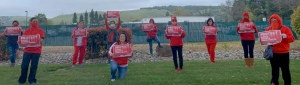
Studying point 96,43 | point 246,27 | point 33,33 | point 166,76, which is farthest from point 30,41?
point 96,43

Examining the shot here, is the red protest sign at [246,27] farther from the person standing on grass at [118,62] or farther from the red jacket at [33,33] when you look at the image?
the red jacket at [33,33]

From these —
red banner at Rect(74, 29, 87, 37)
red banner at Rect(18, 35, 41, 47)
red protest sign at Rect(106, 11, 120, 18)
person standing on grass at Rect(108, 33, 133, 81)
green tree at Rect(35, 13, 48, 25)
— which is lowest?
person standing on grass at Rect(108, 33, 133, 81)

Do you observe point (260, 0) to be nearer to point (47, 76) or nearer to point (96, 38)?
point (96, 38)

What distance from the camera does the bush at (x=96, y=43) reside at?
62.7 feet

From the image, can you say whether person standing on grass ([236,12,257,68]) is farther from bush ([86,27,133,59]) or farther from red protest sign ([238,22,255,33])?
bush ([86,27,133,59])

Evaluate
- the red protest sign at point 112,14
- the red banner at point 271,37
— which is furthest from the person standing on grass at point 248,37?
the red protest sign at point 112,14

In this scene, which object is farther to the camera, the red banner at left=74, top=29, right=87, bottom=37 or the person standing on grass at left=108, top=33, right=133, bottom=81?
the red banner at left=74, top=29, right=87, bottom=37

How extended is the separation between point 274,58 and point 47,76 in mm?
6645

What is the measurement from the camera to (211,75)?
12.2 m

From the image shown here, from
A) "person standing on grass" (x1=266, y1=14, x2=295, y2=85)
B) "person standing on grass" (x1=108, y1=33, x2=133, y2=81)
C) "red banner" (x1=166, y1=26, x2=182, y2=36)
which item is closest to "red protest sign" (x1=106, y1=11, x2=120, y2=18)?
"red banner" (x1=166, y1=26, x2=182, y2=36)

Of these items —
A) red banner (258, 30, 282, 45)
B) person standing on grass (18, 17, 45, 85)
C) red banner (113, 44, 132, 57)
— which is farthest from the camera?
red banner (113, 44, 132, 57)

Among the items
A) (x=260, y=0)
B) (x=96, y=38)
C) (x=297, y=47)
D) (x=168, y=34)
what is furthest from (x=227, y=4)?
(x=168, y=34)

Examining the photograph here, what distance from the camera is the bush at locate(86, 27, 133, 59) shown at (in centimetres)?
1912

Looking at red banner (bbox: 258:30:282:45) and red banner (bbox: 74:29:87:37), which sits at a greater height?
red banner (bbox: 74:29:87:37)
